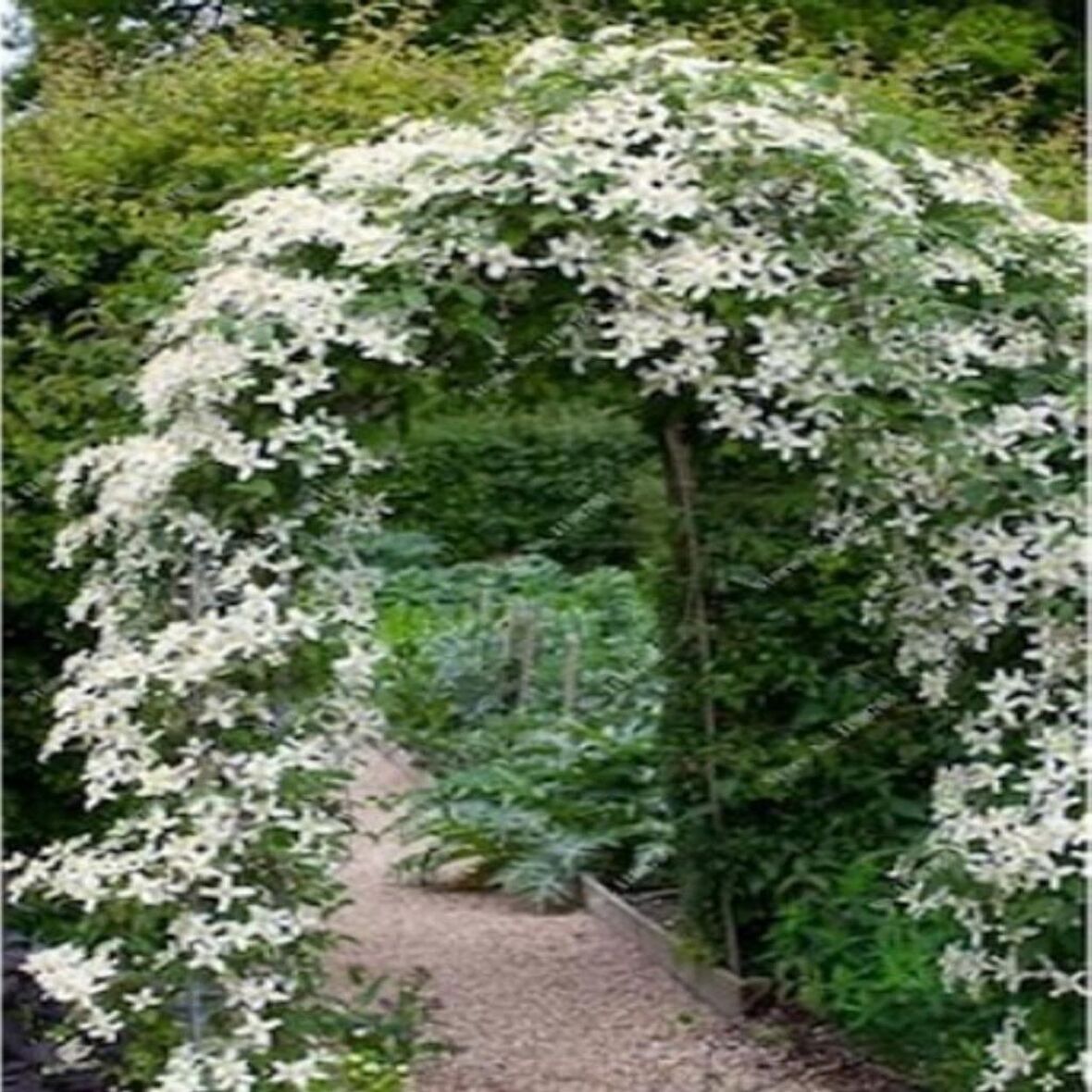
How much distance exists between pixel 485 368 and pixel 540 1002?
2.17 metres

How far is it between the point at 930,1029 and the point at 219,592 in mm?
1731

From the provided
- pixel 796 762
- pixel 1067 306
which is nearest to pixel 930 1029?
pixel 796 762

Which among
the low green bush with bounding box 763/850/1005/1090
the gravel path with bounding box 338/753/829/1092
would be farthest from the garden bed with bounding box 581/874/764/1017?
the low green bush with bounding box 763/850/1005/1090

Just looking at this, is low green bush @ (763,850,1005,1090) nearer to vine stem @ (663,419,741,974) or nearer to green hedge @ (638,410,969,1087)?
green hedge @ (638,410,969,1087)

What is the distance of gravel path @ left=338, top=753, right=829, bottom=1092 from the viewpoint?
4.16 metres

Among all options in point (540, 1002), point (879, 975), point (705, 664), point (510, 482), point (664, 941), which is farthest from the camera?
point (510, 482)

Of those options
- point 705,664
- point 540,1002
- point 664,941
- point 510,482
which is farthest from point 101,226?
point 510,482

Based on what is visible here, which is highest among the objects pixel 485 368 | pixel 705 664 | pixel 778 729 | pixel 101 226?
pixel 101 226

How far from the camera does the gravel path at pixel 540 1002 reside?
4156mm

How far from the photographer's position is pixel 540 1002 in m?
4.70

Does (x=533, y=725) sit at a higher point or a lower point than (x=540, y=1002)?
higher

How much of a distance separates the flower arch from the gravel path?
3.58 ft

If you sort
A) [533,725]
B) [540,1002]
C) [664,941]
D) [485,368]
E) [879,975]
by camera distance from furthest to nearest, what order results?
[533,725] < [664,941] < [540,1002] < [879,975] < [485,368]

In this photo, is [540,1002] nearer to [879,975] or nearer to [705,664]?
[705,664]
